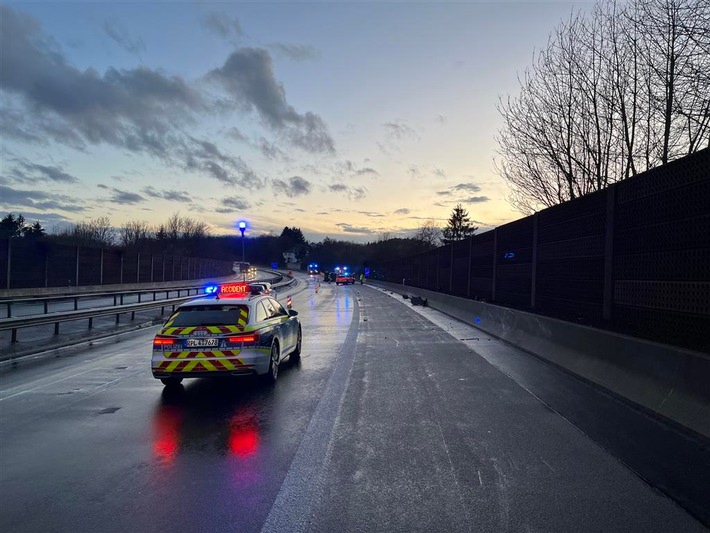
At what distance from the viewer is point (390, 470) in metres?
4.94

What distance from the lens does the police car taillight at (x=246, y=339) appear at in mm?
8508

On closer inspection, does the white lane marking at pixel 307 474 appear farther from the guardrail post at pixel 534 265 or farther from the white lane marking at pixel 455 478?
the guardrail post at pixel 534 265

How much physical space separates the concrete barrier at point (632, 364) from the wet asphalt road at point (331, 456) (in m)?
0.37

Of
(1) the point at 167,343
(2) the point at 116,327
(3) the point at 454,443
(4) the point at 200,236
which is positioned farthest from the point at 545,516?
(4) the point at 200,236

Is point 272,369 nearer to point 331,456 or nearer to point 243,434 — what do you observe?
point 243,434

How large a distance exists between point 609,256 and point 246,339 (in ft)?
21.2

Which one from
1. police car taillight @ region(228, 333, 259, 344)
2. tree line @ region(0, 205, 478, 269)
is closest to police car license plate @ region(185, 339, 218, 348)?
police car taillight @ region(228, 333, 259, 344)

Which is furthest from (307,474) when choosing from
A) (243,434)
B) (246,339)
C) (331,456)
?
(246,339)

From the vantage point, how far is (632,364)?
7.54 metres

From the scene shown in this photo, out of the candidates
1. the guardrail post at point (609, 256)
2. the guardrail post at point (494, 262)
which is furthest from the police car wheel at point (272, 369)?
the guardrail post at point (494, 262)

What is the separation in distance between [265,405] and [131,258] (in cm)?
3860

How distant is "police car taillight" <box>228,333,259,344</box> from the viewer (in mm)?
8508

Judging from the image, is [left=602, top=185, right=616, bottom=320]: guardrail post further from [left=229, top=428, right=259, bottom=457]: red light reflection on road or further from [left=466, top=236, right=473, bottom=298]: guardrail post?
[left=466, top=236, right=473, bottom=298]: guardrail post

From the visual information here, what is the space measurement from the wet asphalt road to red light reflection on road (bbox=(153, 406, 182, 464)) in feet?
0.10
